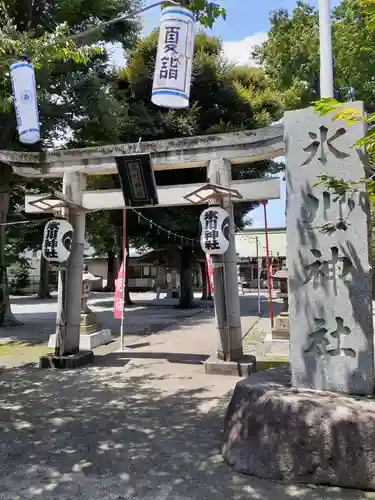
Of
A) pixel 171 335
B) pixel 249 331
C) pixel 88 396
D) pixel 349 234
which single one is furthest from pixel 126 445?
pixel 249 331

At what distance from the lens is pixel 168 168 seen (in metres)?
9.02

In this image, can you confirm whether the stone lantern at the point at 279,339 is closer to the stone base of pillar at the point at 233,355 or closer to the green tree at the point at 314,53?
the stone base of pillar at the point at 233,355

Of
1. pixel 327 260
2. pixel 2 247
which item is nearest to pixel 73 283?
pixel 327 260

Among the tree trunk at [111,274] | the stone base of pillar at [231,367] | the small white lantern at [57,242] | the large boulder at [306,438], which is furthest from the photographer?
the tree trunk at [111,274]

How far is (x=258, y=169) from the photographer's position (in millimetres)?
19281

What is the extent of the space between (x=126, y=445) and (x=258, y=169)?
16.2 metres

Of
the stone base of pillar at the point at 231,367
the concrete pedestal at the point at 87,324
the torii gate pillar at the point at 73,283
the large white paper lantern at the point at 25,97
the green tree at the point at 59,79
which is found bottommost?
the stone base of pillar at the point at 231,367

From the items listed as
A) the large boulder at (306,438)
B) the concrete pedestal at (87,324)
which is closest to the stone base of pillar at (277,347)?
the concrete pedestal at (87,324)

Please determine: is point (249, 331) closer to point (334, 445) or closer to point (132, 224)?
point (132, 224)

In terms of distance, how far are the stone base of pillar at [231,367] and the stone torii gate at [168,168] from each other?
179mm

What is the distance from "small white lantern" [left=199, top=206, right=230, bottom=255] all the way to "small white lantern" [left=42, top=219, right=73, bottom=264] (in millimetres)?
2896

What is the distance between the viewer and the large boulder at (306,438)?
11.9ft

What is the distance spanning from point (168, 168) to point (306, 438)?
6.45 m

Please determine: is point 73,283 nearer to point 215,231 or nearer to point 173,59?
point 215,231
